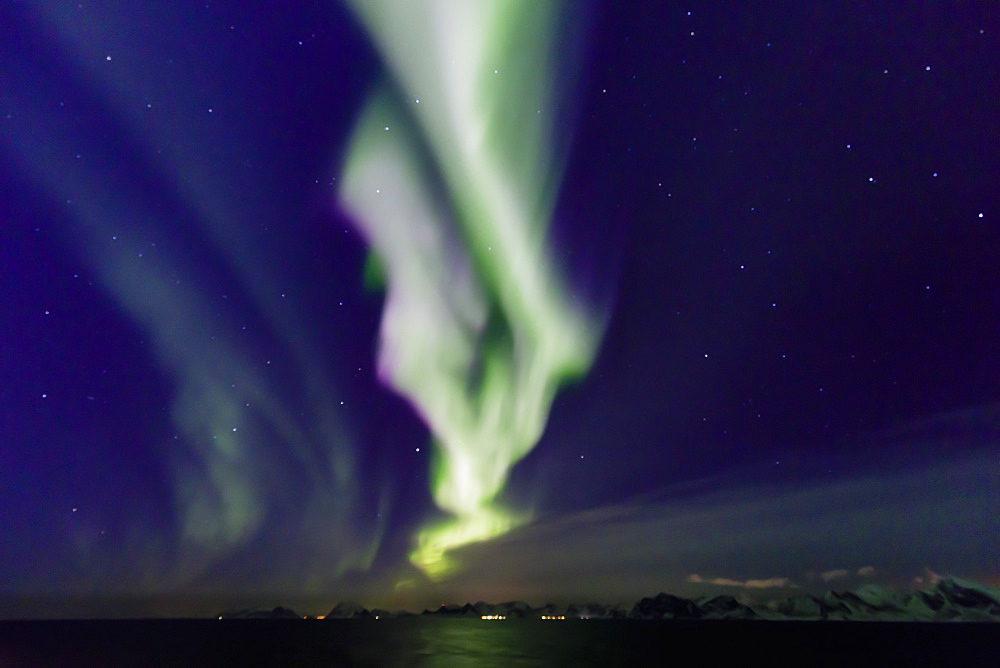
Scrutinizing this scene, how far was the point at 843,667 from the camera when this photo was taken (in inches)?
1973

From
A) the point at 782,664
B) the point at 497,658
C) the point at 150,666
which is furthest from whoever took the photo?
the point at 497,658

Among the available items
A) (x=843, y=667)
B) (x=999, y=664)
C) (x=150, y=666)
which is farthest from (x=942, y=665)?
(x=150, y=666)

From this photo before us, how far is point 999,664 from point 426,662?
52.1 metres

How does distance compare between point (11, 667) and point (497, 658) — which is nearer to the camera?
point (11, 667)

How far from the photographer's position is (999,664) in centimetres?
5619

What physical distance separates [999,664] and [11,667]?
84.9 meters

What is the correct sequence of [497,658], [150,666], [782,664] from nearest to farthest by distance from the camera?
[150,666], [782,664], [497,658]

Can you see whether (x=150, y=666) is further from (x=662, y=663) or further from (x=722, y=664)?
(x=722, y=664)

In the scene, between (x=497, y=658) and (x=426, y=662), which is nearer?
(x=426, y=662)

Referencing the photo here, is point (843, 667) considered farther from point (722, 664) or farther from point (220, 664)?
point (220, 664)

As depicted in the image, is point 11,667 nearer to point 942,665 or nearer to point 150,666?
point 150,666

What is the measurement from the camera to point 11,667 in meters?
49.0

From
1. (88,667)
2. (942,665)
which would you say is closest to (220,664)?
(88,667)

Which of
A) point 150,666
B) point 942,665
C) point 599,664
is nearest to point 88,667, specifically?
point 150,666
